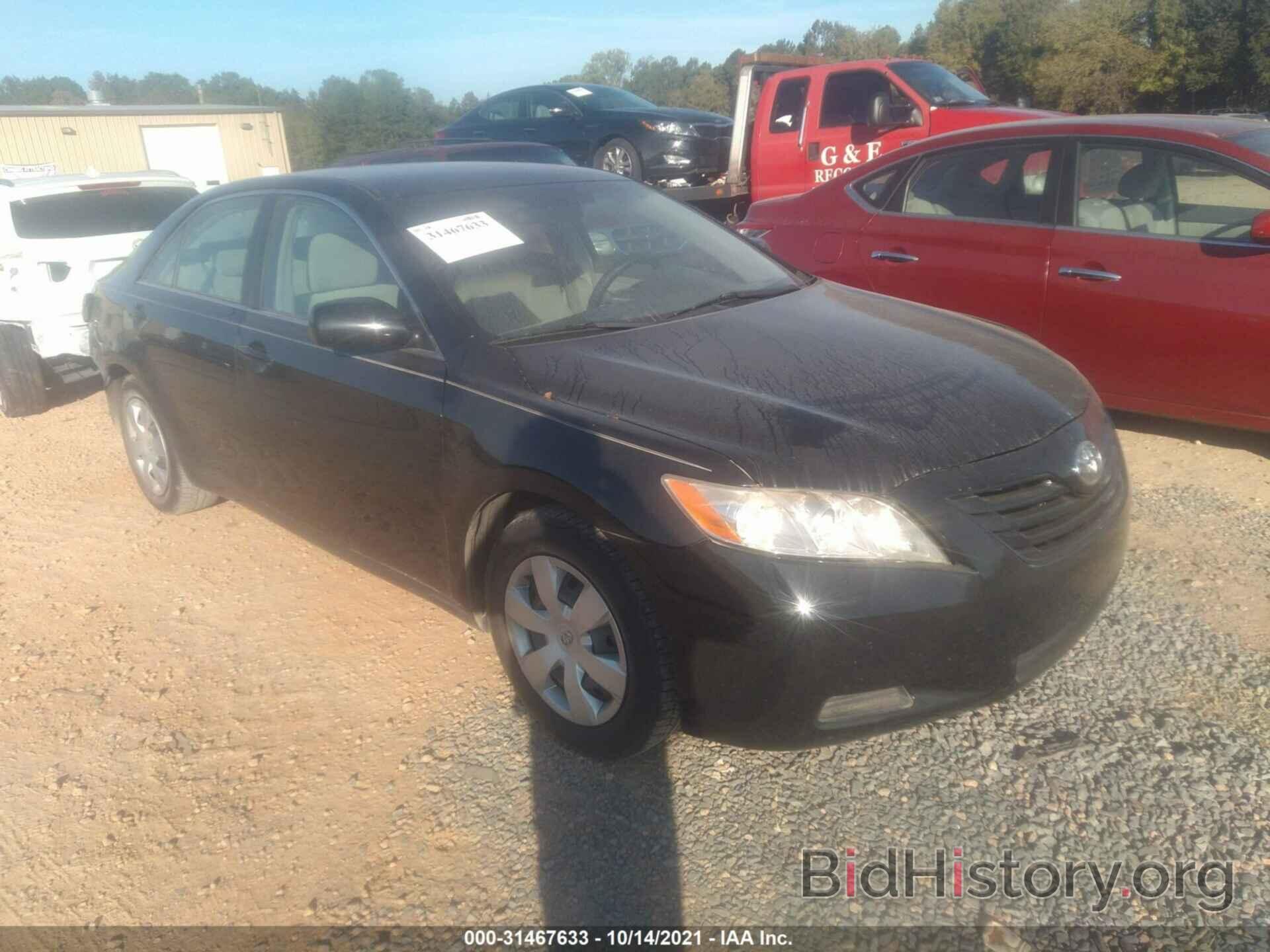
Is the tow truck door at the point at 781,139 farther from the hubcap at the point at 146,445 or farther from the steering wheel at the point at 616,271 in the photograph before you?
the hubcap at the point at 146,445

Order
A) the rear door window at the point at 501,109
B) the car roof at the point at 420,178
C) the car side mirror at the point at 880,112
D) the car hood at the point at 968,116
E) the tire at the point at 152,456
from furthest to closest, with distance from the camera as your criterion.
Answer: the rear door window at the point at 501,109 < the car side mirror at the point at 880,112 < the car hood at the point at 968,116 < the tire at the point at 152,456 < the car roof at the point at 420,178

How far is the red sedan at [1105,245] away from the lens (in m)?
4.23

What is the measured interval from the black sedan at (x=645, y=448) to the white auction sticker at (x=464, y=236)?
0.04 feet

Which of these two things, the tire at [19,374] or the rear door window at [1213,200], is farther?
the tire at [19,374]

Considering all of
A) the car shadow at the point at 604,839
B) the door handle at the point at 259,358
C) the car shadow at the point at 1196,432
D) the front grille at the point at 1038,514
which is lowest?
the car shadow at the point at 604,839

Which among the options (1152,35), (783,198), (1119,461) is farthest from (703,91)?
(1119,461)

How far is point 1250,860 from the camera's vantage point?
2.30m

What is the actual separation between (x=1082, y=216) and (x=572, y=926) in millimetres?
4075

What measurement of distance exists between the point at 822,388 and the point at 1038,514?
64 centimetres

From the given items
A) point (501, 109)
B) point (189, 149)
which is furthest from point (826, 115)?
point (189, 149)

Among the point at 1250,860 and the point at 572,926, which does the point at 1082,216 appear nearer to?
the point at 1250,860

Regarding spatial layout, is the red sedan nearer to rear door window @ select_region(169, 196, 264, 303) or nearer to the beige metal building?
rear door window @ select_region(169, 196, 264, 303)

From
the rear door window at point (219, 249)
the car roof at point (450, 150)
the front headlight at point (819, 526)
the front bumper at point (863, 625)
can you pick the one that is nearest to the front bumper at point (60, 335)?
the rear door window at point (219, 249)

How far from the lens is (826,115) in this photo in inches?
360
